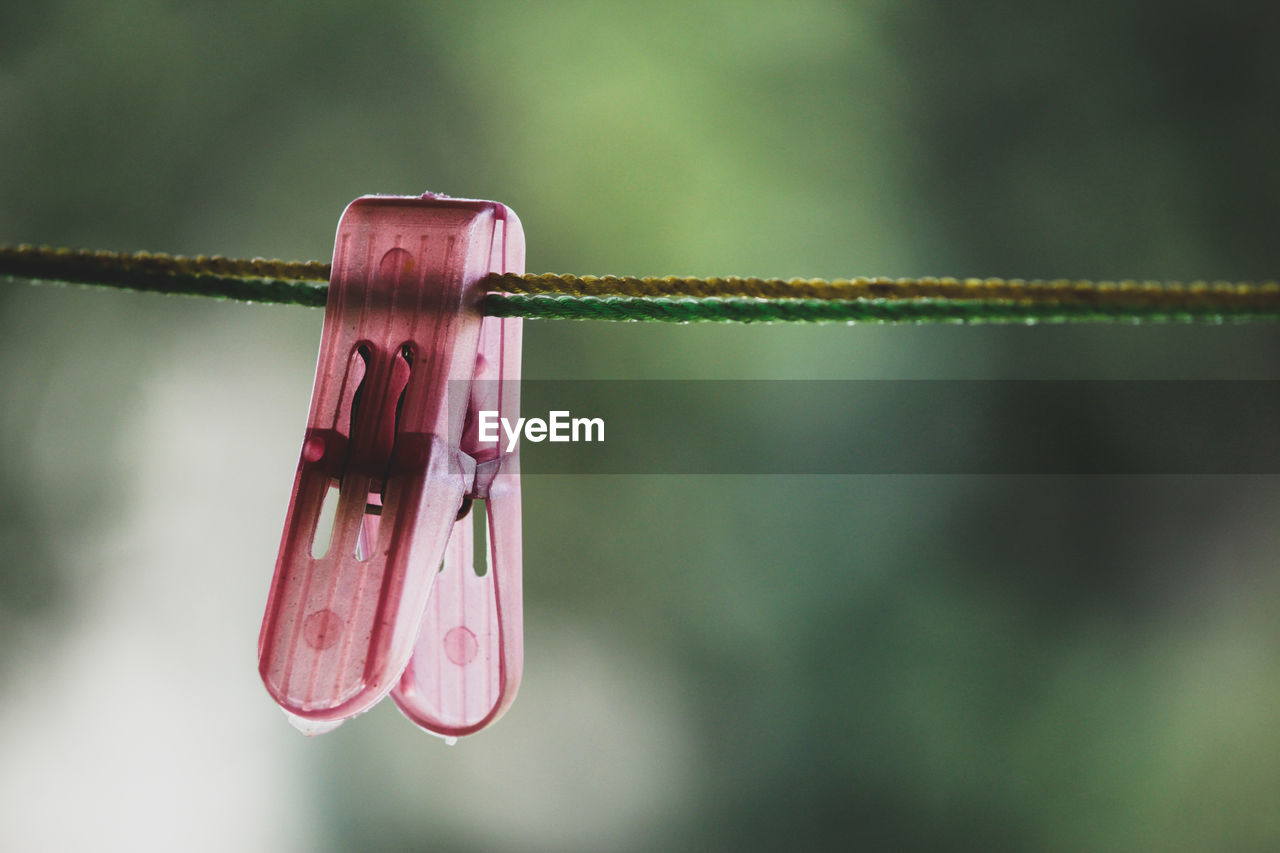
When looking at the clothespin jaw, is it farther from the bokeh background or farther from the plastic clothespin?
the bokeh background

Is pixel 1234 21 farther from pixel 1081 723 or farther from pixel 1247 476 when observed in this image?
pixel 1081 723

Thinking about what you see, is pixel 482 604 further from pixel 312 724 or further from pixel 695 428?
pixel 695 428

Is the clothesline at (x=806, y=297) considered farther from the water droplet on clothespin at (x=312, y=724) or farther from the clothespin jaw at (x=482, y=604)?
the water droplet on clothespin at (x=312, y=724)

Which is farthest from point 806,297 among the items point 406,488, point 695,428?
point 695,428

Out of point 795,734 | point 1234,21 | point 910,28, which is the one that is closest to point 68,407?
point 795,734

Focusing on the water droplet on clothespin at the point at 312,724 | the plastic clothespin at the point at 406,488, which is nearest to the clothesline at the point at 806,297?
the plastic clothespin at the point at 406,488
